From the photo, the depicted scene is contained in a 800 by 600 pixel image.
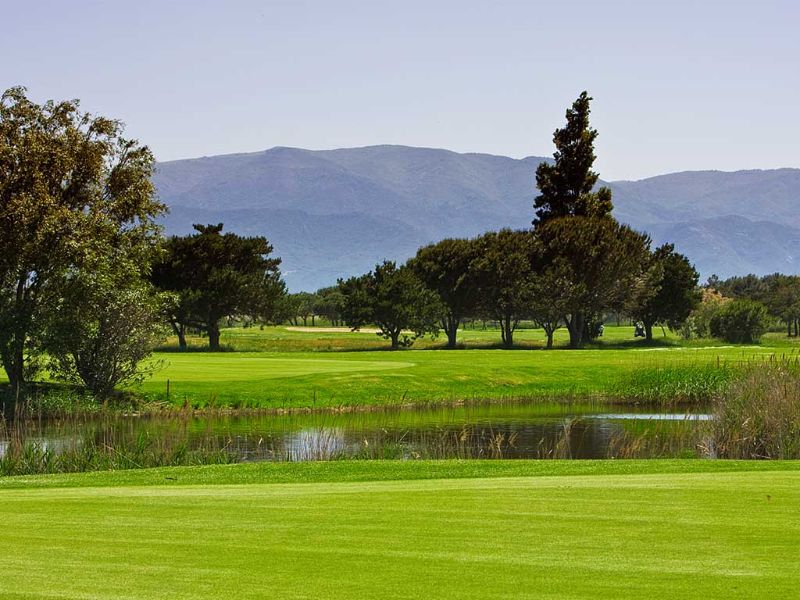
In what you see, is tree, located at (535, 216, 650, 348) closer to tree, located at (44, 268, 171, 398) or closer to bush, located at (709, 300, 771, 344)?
bush, located at (709, 300, 771, 344)

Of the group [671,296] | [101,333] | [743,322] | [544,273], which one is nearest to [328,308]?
[671,296]

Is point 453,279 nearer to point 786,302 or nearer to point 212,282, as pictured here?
point 212,282

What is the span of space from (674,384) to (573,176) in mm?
48470

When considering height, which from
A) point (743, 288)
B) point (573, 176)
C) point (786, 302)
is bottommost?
point (786, 302)

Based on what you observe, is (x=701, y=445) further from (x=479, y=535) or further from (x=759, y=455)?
(x=479, y=535)

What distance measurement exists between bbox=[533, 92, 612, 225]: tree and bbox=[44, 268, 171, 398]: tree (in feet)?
Result: 184

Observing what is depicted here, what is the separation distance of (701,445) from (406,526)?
648 inches

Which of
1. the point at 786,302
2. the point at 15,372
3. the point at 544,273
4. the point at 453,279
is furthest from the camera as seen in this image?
the point at 786,302

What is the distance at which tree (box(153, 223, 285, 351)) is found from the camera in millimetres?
82812

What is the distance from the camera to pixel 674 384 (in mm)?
47812

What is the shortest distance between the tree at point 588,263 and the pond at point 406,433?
4251cm

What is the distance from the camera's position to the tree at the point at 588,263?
8806 centimetres

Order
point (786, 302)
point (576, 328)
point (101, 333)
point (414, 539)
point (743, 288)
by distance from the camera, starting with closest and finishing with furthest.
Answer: point (414, 539) < point (101, 333) < point (576, 328) < point (786, 302) < point (743, 288)

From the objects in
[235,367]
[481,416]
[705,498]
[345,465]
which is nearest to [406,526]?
[705,498]
